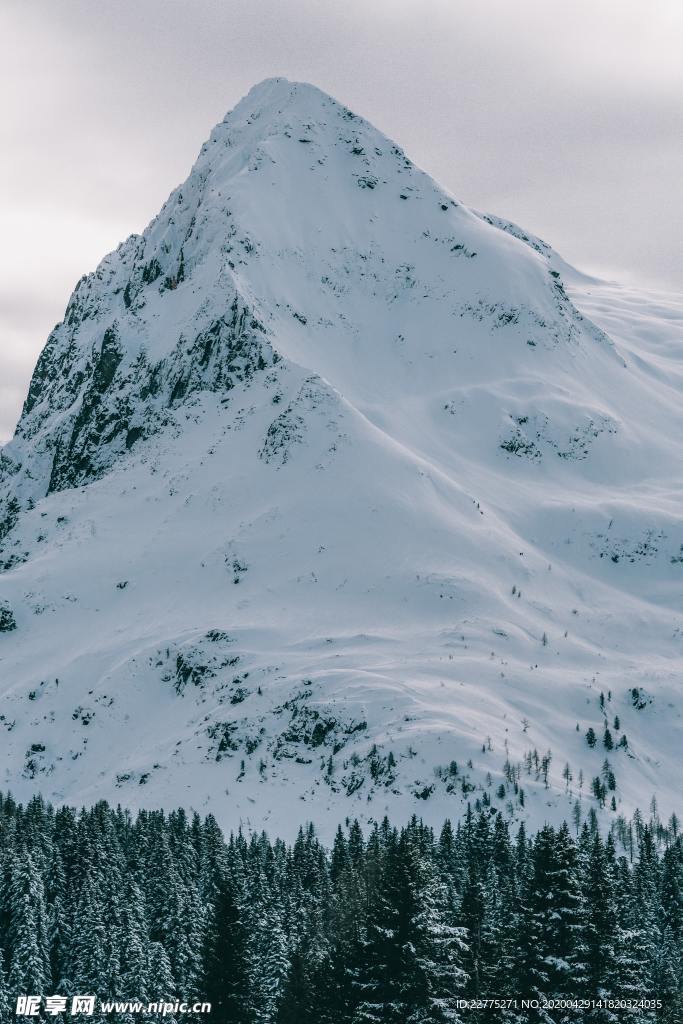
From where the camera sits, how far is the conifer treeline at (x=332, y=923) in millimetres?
64438

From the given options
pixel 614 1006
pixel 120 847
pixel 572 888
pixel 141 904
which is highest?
pixel 120 847

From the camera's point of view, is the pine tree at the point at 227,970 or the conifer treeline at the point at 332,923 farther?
the pine tree at the point at 227,970

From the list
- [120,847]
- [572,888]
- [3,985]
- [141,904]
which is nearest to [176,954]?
[141,904]

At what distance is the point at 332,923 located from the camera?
11338 cm

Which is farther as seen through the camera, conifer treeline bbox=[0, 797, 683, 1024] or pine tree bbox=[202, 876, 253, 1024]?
pine tree bbox=[202, 876, 253, 1024]

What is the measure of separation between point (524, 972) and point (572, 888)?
4.19 metres

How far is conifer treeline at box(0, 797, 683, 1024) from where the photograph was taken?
211ft

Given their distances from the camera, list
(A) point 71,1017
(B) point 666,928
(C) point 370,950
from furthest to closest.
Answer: (B) point 666,928, (A) point 71,1017, (C) point 370,950

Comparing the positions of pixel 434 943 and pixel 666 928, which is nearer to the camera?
pixel 434 943

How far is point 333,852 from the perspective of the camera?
178 meters

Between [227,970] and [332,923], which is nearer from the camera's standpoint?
[227,970]

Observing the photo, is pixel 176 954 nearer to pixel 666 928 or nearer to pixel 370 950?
pixel 666 928

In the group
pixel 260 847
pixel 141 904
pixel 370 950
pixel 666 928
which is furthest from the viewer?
pixel 260 847

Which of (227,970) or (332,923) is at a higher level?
(332,923)
